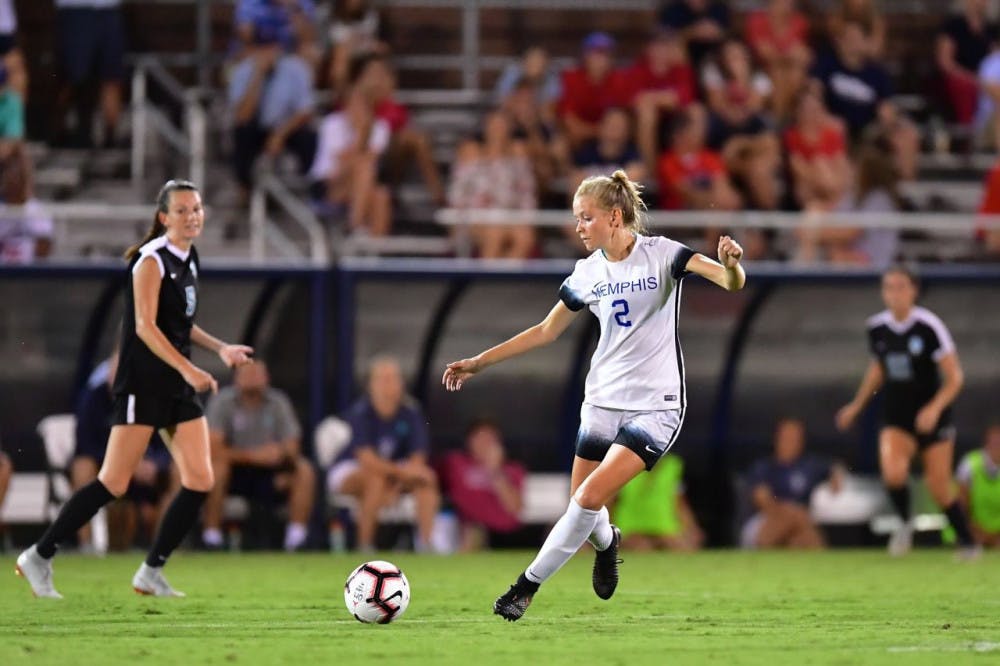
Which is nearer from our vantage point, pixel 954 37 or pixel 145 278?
pixel 145 278

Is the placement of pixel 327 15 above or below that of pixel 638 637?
above

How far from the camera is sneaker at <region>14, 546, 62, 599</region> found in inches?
416

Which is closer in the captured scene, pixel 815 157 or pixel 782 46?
pixel 815 157

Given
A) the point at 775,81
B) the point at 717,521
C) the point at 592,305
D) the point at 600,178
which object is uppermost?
the point at 775,81

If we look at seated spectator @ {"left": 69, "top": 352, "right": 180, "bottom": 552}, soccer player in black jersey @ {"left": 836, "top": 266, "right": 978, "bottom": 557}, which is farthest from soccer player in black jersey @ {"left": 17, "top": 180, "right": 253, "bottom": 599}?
soccer player in black jersey @ {"left": 836, "top": 266, "right": 978, "bottom": 557}

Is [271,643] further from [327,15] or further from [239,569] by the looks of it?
[327,15]

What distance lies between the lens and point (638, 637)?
8.65 meters

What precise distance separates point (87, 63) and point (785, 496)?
26.1 ft

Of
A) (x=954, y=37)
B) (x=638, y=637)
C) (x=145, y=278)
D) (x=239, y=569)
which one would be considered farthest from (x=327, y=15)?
(x=638, y=637)

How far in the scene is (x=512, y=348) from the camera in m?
9.39

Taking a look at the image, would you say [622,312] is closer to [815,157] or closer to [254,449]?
[254,449]

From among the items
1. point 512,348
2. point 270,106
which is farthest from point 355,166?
point 512,348

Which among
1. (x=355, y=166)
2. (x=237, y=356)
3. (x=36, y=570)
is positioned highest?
(x=355, y=166)

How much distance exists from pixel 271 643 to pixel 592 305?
7.65ft
